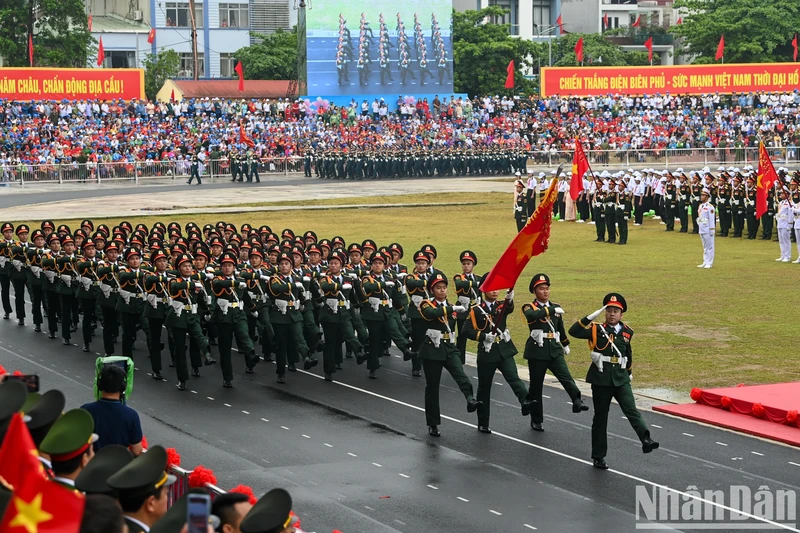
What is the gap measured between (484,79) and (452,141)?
12420mm

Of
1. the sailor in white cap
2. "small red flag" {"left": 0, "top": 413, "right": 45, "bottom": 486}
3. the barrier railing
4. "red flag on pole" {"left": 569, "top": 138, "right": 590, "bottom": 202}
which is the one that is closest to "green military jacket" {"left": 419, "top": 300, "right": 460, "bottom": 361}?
"small red flag" {"left": 0, "top": 413, "right": 45, "bottom": 486}

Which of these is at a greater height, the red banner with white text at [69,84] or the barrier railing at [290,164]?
the red banner with white text at [69,84]

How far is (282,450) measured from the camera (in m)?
12.0

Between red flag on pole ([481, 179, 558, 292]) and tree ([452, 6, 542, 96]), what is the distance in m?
56.1

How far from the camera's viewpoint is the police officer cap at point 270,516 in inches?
201

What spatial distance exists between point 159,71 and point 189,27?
946 cm

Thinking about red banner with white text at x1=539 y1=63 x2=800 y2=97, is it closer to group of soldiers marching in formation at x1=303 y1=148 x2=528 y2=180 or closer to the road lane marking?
group of soldiers marching in formation at x1=303 y1=148 x2=528 y2=180

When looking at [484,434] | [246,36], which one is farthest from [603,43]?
[484,434]

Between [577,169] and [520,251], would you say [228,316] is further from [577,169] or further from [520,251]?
[577,169]

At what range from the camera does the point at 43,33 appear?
64.8m

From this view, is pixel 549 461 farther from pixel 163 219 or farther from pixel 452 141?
pixel 452 141

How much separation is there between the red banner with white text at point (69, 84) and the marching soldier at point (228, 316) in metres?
40.4

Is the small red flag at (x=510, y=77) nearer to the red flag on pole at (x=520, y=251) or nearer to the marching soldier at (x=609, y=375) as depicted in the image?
the red flag on pole at (x=520, y=251)

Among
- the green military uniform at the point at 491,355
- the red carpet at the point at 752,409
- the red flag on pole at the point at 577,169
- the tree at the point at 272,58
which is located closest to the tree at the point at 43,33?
the tree at the point at 272,58
